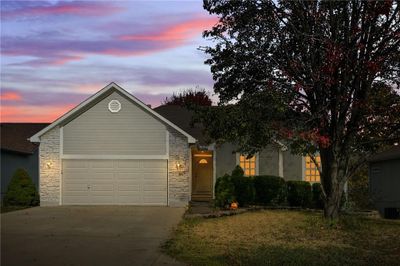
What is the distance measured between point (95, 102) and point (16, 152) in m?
8.28

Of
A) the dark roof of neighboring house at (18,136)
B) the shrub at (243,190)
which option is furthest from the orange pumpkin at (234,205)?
the dark roof of neighboring house at (18,136)

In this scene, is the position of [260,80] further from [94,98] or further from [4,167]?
[4,167]

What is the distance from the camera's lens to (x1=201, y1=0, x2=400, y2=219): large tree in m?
14.3

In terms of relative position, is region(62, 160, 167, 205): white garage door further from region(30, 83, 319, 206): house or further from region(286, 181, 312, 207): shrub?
region(286, 181, 312, 207): shrub

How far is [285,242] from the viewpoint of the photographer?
12.8 metres

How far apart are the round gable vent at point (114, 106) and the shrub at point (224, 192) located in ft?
18.3

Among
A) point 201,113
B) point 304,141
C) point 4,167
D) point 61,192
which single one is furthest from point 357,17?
point 4,167

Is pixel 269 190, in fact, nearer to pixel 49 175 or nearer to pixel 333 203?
pixel 333 203

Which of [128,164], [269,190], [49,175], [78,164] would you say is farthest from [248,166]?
[49,175]

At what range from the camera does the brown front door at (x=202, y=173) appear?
27438 millimetres

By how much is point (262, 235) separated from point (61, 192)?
12.6 m

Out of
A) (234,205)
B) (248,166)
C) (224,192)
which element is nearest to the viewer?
(234,205)

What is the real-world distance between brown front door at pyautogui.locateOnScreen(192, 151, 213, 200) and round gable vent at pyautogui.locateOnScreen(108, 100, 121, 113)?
17.6 feet

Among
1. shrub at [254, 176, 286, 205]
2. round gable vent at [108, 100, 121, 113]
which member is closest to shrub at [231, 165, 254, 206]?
shrub at [254, 176, 286, 205]
